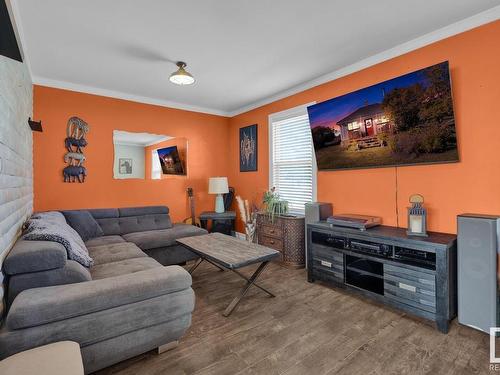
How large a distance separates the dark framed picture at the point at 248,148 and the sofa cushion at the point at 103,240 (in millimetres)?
2430

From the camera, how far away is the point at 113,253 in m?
2.68

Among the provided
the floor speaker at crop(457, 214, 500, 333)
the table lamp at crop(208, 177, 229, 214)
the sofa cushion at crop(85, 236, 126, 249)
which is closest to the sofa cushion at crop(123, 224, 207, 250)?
the sofa cushion at crop(85, 236, 126, 249)

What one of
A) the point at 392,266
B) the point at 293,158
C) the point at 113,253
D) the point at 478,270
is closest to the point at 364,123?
the point at 293,158

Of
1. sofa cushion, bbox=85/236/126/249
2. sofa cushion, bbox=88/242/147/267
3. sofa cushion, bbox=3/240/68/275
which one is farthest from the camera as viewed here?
sofa cushion, bbox=85/236/126/249

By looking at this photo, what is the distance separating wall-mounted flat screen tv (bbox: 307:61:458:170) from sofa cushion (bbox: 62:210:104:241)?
3155 mm

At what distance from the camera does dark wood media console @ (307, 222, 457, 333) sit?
2.06m

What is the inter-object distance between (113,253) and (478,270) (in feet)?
10.7

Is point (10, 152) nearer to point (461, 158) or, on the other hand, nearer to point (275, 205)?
point (275, 205)

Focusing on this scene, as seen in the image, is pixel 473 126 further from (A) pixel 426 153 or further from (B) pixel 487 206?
(B) pixel 487 206

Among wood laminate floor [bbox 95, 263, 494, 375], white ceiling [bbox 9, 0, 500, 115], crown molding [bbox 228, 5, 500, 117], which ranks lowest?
wood laminate floor [bbox 95, 263, 494, 375]

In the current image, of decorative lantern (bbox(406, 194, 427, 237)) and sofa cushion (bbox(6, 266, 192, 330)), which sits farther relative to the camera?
decorative lantern (bbox(406, 194, 427, 237))

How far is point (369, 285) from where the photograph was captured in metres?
2.56

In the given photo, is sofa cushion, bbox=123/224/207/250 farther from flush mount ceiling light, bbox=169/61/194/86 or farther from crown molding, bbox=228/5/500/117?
crown molding, bbox=228/5/500/117

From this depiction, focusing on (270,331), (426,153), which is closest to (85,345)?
(270,331)
